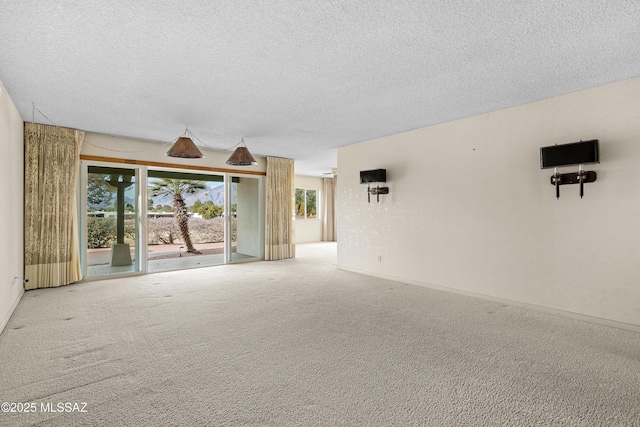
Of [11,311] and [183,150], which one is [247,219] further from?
[11,311]

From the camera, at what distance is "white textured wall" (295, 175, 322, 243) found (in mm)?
11312

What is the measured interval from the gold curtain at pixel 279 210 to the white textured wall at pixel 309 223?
328 centimetres

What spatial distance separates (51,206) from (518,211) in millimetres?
6678

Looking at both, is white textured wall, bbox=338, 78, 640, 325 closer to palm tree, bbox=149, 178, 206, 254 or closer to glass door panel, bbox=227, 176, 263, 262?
A: glass door panel, bbox=227, 176, 263, 262

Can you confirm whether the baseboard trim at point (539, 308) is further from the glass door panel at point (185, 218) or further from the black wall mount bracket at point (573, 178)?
the glass door panel at point (185, 218)

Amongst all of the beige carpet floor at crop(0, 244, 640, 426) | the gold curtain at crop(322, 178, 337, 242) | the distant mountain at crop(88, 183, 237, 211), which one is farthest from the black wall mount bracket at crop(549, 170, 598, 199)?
the gold curtain at crop(322, 178, 337, 242)

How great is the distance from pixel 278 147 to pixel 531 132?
4.38m

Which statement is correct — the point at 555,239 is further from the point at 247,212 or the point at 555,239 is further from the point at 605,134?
the point at 247,212

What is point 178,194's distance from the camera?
9.32 metres

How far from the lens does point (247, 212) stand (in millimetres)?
7828

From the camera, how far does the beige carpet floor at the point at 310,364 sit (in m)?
1.86

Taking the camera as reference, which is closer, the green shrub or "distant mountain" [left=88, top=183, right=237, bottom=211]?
the green shrub

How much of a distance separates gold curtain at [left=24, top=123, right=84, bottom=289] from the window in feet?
23.5

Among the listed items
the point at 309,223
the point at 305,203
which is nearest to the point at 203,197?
the point at 305,203
